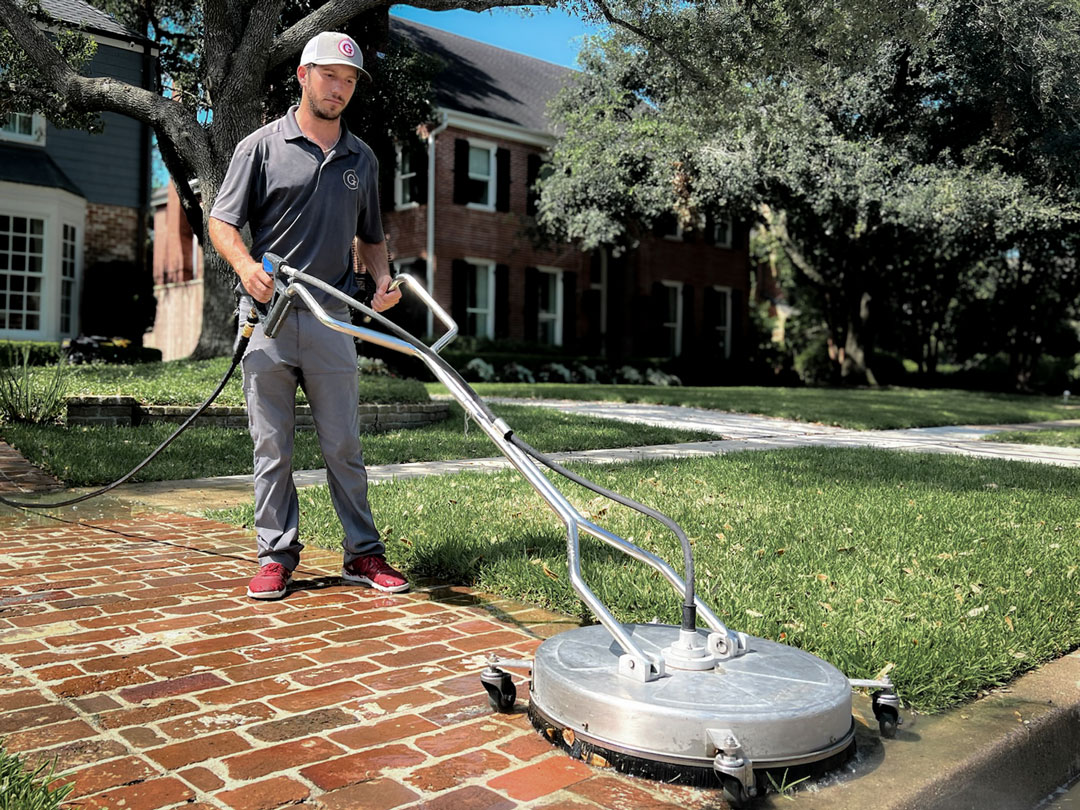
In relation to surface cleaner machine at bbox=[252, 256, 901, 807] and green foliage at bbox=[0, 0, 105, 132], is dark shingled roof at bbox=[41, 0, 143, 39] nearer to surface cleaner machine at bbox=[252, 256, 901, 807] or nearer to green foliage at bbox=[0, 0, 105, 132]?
green foliage at bbox=[0, 0, 105, 132]

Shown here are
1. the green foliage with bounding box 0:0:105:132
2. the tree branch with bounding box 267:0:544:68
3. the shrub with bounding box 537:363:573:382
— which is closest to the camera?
the tree branch with bounding box 267:0:544:68

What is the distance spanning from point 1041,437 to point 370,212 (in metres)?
9.96

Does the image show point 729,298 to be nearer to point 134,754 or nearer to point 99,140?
point 99,140

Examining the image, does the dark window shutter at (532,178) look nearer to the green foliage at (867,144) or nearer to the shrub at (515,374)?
the green foliage at (867,144)

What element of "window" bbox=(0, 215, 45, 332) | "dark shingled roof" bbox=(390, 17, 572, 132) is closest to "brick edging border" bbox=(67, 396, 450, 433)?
"window" bbox=(0, 215, 45, 332)

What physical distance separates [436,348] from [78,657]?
56.2 inches

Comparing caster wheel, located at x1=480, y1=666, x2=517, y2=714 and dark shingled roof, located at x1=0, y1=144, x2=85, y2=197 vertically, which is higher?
dark shingled roof, located at x1=0, y1=144, x2=85, y2=197

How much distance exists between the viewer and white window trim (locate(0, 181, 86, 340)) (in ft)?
56.6

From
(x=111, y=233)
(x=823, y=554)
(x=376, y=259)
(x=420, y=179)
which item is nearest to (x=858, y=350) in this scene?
(x=420, y=179)

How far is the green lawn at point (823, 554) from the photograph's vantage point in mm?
3049

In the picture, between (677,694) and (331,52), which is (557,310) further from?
(677,694)

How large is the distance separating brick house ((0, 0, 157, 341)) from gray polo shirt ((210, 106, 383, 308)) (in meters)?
15.3

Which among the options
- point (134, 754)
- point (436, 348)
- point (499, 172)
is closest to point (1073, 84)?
point (499, 172)

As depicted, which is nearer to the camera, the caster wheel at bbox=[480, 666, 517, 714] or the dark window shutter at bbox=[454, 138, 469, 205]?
the caster wheel at bbox=[480, 666, 517, 714]
